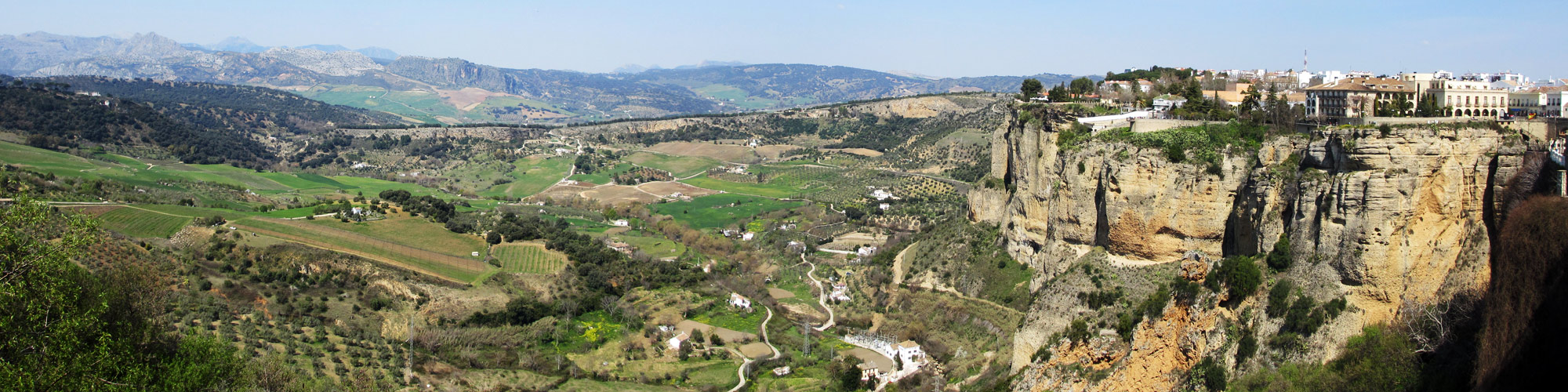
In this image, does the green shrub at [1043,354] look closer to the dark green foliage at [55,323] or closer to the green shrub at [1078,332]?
the green shrub at [1078,332]

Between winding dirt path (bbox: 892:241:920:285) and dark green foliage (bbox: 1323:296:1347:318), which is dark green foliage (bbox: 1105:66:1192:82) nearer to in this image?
winding dirt path (bbox: 892:241:920:285)

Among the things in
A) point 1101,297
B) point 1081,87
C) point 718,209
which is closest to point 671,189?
point 718,209

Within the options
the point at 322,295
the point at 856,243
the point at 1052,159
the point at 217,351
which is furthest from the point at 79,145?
the point at 1052,159

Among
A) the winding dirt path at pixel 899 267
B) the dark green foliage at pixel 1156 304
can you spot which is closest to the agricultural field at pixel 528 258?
the winding dirt path at pixel 899 267

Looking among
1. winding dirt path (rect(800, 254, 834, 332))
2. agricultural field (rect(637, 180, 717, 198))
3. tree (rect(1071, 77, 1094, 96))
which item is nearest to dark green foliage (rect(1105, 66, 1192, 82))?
tree (rect(1071, 77, 1094, 96))

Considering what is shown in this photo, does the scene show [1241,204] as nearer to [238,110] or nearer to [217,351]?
[217,351]

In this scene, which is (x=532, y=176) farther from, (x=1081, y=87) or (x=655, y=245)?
(x=1081, y=87)

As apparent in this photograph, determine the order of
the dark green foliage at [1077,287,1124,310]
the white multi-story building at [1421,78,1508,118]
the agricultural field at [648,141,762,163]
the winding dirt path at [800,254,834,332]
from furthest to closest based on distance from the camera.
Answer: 1. the agricultural field at [648,141,762,163]
2. the winding dirt path at [800,254,834,332]
3. the dark green foliage at [1077,287,1124,310]
4. the white multi-story building at [1421,78,1508,118]
